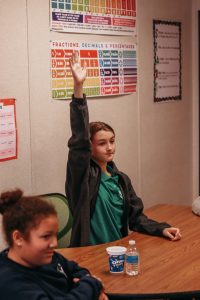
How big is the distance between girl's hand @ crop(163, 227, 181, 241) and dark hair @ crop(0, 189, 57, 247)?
1.05m

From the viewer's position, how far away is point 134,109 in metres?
4.36

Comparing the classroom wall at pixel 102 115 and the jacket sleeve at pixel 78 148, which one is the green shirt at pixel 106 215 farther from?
the classroom wall at pixel 102 115

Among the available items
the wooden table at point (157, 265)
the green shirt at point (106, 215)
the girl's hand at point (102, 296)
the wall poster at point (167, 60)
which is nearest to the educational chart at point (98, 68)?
the wall poster at point (167, 60)

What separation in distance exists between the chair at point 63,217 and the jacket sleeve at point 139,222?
0.48 metres

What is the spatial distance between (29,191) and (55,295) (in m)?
1.49

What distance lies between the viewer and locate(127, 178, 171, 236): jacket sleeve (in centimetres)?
286

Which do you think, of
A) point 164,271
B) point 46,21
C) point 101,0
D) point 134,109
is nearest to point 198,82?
point 134,109

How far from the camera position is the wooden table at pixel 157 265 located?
2.15 metres

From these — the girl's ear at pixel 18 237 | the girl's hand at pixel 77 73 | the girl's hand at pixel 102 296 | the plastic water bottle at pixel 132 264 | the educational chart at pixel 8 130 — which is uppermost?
the girl's hand at pixel 77 73

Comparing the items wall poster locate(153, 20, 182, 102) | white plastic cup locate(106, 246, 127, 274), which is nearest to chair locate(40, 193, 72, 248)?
white plastic cup locate(106, 246, 127, 274)

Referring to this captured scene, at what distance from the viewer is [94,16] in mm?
3822

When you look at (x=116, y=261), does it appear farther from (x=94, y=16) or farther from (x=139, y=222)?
(x=94, y=16)

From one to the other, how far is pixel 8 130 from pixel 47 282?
141 cm

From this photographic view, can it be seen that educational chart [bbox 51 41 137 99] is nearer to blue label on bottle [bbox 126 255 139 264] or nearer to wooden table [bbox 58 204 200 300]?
wooden table [bbox 58 204 200 300]
